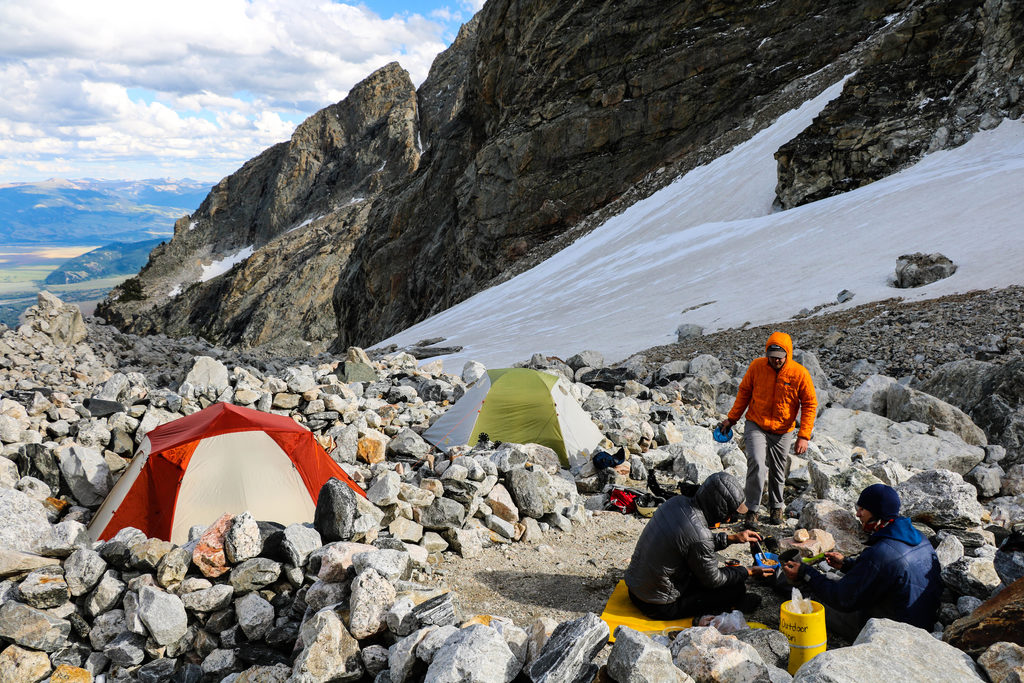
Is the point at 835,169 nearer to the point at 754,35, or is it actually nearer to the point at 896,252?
the point at 896,252

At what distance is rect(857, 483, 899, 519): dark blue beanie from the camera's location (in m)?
4.87

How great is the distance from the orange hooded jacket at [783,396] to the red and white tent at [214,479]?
473 cm

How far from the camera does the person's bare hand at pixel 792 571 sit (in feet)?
18.1

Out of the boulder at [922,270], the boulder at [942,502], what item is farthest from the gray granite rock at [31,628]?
the boulder at [922,270]

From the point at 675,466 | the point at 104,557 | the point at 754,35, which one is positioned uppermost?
the point at 754,35

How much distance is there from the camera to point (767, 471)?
291 inches

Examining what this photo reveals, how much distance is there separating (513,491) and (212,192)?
120 metres

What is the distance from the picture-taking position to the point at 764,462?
287 inches


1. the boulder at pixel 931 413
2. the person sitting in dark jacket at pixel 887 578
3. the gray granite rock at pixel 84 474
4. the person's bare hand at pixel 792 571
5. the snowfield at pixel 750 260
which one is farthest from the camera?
the snowfield at pixel 750 260

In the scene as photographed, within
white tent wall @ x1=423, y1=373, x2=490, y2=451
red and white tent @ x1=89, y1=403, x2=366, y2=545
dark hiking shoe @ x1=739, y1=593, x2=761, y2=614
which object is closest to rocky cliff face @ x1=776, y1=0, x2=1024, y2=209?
white tent wall @ x1=423, y1=373, x2=490, y2=451

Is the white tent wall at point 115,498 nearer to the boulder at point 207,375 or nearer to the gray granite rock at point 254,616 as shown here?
the gray granite rock at point 254,616

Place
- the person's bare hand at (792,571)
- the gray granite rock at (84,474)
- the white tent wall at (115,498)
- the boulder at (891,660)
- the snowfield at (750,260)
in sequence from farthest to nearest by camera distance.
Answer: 1. the snowfield at (750,260)
2. the gray granite rock at (84,474)
3. the white tent wall at (115,498)
4. the person's bare hand at (792,571)
5. the boulder at (891,660)

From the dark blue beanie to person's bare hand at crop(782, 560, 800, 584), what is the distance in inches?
34.1

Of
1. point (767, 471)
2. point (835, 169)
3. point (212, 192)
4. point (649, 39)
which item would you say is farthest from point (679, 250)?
point (212, 192)
